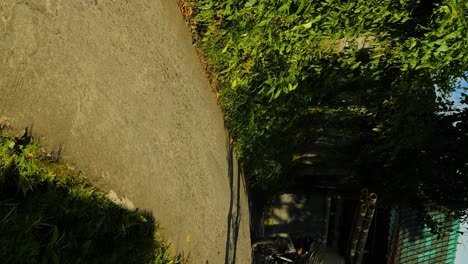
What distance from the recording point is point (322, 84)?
6773 mm

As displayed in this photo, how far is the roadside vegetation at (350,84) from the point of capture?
19.3 feet

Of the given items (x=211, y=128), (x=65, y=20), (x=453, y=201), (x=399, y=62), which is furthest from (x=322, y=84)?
(x=65, y=20)

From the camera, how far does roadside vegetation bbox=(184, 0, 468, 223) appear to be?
5895mm

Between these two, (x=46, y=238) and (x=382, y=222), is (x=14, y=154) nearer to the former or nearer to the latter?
(x=46, y=238)

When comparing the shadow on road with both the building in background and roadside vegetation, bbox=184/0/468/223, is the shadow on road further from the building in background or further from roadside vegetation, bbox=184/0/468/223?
the building in background

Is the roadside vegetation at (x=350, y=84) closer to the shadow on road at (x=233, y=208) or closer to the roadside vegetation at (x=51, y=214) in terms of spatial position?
the shadow on road at (x=233, y=208)

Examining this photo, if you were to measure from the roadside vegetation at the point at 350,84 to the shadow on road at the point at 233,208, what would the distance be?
206mm

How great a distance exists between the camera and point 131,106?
16.6ft

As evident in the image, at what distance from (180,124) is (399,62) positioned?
2799 millimetres

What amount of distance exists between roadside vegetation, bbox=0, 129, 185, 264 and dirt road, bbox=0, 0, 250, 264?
169 mm

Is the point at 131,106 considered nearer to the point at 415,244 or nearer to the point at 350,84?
the point at 350,84

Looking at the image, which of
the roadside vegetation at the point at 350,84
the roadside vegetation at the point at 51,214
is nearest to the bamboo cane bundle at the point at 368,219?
the roadside vegetation at the point at 350,84

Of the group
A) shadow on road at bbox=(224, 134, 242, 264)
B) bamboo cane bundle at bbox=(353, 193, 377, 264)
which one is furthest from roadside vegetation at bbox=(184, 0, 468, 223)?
bamboo cane bundle at bbox=(353, 193, 377, 264)

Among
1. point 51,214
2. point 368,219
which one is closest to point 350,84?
point 368,219
